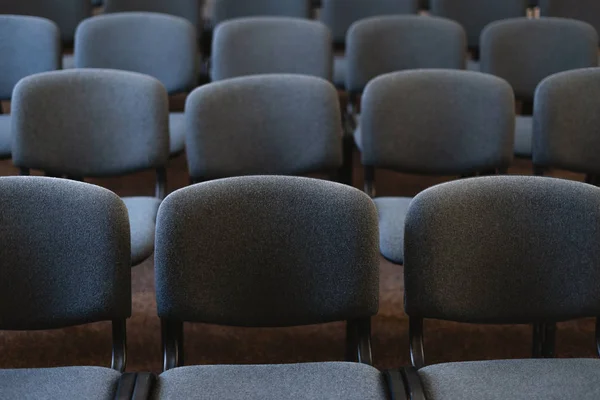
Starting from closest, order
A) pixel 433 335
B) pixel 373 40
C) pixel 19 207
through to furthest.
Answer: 1. pixel 19 207
2. pixel 433 335
3. pixel 373 40

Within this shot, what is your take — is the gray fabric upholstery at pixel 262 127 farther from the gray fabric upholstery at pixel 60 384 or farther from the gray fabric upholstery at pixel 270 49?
the gray fabric upholstery at pixel 60 384

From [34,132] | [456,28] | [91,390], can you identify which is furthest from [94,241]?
[456,28]

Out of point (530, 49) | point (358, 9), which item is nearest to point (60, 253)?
point (530, 49)

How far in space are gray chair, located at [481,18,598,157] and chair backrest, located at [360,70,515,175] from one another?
85 centimetres

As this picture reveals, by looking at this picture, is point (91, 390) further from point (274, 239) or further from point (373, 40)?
point (373, 40)

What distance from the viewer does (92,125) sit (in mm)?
2426

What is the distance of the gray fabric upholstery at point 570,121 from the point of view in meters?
2.47

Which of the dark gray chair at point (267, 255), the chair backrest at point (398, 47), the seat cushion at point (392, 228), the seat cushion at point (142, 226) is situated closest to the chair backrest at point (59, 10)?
the chair backrest at point (398, 47)

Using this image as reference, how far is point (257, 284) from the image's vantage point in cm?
164

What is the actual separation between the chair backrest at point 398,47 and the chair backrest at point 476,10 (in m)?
0.78

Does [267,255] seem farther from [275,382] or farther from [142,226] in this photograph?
[142,226]

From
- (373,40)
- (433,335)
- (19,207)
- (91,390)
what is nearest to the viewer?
(91,390)

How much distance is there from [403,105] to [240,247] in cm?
105

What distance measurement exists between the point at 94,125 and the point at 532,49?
1950 millimetres
